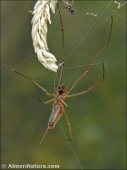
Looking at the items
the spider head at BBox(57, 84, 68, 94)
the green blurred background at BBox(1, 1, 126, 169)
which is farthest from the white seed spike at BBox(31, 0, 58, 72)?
the green blurred background at BBox(1, 1, 126, 169)

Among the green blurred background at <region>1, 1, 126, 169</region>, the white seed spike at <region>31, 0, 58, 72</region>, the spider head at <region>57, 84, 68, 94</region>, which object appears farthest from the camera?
the green blurred background at <region>1, 1, 126, 169</region>

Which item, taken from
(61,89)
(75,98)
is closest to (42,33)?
(61,89)

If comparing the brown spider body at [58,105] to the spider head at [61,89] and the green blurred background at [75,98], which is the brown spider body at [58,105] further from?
the green blurred background at [75,98]

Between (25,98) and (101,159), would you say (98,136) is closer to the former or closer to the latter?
(101,159)

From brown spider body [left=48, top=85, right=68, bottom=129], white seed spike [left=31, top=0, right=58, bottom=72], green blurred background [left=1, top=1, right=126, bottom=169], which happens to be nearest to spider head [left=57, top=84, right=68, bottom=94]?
brown spider body [left=48, top=85, right=68, bottom=129]

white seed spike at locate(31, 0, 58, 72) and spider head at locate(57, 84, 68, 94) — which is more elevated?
spider head at locate(57, 84, 68, 94)

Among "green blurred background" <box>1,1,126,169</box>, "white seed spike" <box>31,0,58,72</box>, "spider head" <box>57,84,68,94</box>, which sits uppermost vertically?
"green blurred background" <box>1,1,126,169</box>

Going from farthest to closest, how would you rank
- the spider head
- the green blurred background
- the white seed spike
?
the green blurred background, the spider head, the white seed spike

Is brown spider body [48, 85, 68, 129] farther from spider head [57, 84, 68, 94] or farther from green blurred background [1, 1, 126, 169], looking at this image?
green blurred background [1, 1, 126, 169]

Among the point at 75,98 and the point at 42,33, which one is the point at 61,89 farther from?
the point at 75,98

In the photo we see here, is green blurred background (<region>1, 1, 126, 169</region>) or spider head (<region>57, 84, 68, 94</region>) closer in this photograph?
spider head (<region>57, 84, 68, 94</region>)
